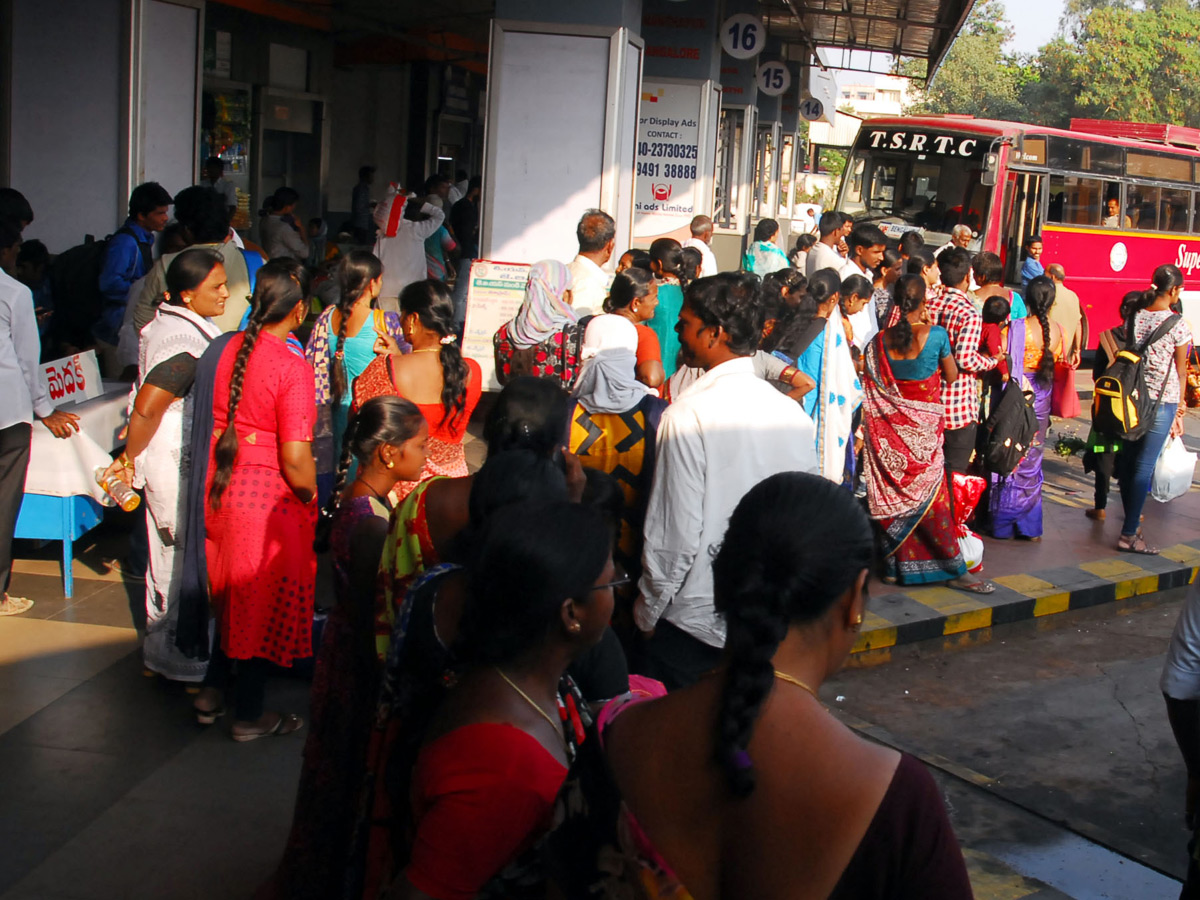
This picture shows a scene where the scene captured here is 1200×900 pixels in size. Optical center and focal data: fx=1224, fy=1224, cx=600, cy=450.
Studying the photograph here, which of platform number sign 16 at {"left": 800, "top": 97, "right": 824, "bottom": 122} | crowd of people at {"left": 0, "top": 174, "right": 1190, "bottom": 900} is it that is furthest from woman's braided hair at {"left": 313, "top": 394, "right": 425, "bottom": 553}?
platform number sign 16 at {"left": 800, "top": 97, "right": 824, "bottom": 122}

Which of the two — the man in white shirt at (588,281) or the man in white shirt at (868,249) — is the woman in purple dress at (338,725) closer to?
the man in white shirt at (588,281)

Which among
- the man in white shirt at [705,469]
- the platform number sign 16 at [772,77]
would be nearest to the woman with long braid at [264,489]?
the man in white shirt at [705,469]

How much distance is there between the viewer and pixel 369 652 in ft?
9.18

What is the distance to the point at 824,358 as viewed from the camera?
6195 millimetres

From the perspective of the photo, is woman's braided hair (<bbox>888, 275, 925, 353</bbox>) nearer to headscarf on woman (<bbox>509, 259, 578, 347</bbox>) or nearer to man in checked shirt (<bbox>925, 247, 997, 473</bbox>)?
man in checked shirt (<bbox>925, 247, 997, 473</bbox>)

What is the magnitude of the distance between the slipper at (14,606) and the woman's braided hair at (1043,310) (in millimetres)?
5975

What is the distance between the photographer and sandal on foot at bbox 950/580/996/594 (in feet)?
22.2

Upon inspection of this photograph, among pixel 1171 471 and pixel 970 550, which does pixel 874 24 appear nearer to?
pixel 1171 471

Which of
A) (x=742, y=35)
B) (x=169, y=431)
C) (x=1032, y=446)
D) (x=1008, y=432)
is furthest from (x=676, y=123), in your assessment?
(x=169, y=431)

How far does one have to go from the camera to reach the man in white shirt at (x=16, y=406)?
4.99 m

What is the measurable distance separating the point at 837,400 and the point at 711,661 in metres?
2.96

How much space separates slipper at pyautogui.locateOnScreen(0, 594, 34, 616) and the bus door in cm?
1427

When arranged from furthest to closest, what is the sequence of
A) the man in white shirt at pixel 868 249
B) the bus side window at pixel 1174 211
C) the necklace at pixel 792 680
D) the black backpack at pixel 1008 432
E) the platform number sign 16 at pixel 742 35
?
the bus side window at pixel 1174 211 < the platform number sign 16 at pixel 742 35 < the man in white shirt at pixel 868 249 < the black backpack at pixel 1008 432 < the necklace at pixel 792 680

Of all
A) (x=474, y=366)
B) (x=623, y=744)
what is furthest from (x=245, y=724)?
(x=623, y=744)
